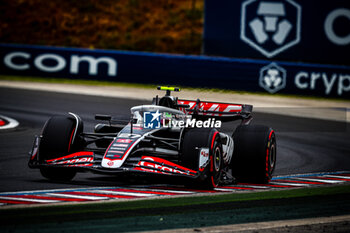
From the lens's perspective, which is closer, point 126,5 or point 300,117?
point 300,117

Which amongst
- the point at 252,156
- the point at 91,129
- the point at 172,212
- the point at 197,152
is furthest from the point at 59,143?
the point at 91,129

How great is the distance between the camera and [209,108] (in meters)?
10.5

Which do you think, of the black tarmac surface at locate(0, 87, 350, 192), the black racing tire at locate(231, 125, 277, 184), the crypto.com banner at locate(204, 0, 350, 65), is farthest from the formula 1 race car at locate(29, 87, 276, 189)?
the crypto.com banner at locate(204, 0, 350, 65)

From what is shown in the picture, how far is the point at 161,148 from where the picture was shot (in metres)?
9.12

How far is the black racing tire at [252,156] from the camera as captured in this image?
948 cm

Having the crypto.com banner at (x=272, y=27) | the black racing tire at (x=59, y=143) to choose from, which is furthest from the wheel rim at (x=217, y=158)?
the crypto.com banner at (x=272, y=27)

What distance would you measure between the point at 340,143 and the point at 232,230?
8.99 metres

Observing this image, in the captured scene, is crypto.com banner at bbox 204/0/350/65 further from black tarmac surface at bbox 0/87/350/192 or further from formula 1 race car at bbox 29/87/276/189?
formula 1 race car at bbox 29/87/276/189

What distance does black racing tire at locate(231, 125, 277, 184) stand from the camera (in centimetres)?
948

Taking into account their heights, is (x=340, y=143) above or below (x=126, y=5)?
below

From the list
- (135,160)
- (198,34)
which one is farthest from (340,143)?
(198,34)

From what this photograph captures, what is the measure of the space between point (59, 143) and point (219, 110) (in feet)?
8.70

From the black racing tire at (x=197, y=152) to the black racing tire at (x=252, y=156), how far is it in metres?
0.68

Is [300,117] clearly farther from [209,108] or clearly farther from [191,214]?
[191,214]
